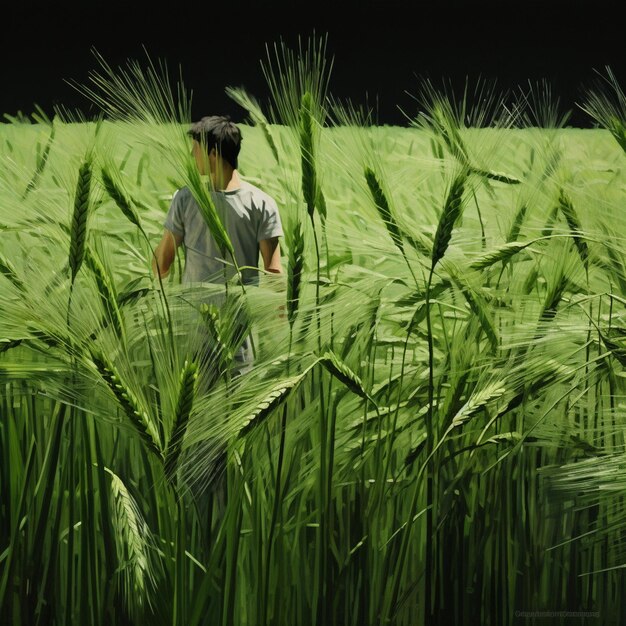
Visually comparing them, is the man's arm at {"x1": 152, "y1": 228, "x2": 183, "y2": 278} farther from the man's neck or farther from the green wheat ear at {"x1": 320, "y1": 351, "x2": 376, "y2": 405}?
the green wheat ear at {"x1": 320, "y1": 351, "x2": 376, "y2": 405}

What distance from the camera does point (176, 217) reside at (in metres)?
1.67

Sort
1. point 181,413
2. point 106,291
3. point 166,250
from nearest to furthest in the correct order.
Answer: point 181,413 < point 106,291 < point 166,250

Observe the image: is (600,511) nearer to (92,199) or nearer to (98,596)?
(98,596)

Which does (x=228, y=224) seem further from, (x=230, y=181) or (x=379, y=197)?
(x=379, y=197)

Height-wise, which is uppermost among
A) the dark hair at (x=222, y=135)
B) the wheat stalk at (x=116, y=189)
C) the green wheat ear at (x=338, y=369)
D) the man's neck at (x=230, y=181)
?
the dark hair at (x=222, y=135)

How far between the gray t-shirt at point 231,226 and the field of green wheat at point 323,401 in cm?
22

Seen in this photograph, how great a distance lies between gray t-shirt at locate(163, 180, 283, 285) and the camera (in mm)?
1663

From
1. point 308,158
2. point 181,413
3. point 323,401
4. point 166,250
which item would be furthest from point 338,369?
point 166,250

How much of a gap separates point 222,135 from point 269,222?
8.2 inches

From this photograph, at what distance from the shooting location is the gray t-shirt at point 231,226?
1.66 metres

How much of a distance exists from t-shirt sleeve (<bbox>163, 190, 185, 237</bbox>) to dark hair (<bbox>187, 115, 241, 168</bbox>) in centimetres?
14

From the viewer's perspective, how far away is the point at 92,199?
3.94 ft

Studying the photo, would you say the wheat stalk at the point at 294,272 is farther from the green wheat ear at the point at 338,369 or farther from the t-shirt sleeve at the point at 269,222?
the t-shirt sleeve at the point at 269,222

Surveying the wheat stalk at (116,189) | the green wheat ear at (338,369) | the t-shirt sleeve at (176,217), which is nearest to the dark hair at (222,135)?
the t-shirt sleeve at (176,217)
